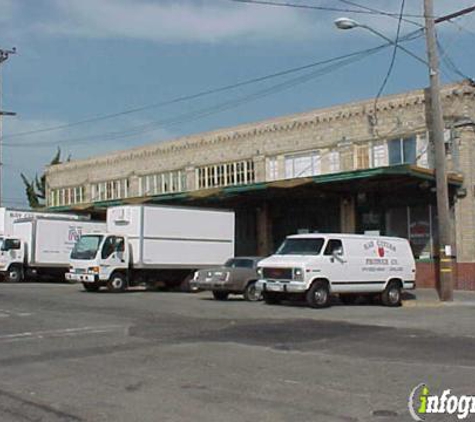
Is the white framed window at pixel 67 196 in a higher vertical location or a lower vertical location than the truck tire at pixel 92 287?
higher

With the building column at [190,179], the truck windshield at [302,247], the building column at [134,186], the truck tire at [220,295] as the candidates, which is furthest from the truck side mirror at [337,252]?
the building column at [134,186]

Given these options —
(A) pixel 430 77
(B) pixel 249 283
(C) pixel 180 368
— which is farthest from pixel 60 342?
(A) pixel 430 77

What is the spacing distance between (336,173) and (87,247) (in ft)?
33.9

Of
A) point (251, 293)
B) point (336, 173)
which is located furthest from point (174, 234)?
point (251, 293)

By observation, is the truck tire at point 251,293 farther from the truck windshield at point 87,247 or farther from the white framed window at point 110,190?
the white framed window at point 110,190

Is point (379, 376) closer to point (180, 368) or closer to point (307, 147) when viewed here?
point (180, 368)

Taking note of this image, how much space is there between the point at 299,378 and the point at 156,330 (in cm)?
593

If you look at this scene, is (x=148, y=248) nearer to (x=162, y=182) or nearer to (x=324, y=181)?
(x=324, y=181)

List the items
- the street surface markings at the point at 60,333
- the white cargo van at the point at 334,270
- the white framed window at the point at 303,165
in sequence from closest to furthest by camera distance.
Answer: the street surface markings at the point at 60,333, the white cargo van at the point at 334,270, the white framed window at the point at 303,165

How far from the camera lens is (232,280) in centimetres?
2448

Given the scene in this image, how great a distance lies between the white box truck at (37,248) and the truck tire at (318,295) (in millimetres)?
20068

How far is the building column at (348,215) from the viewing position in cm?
3434

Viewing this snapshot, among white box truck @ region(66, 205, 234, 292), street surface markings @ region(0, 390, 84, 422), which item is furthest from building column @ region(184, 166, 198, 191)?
street surface markings @ region(0, 390, 84, 422)

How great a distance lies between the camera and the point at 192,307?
845 inches
